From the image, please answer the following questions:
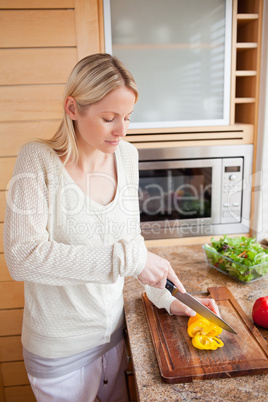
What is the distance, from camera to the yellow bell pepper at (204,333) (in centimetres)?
87

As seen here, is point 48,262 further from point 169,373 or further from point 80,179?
→ point 169,373

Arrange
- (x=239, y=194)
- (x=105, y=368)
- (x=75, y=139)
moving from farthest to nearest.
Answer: (x=239, y=194), (x=105, y=368), (x=75, y=139)

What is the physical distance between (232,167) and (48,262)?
3.12 ft

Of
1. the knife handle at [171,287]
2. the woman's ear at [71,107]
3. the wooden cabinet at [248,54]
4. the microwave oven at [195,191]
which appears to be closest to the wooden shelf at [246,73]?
the wooden cabinet at [248,54]

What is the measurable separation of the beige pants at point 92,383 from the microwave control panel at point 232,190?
699 mm

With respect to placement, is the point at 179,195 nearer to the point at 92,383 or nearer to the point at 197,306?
the point at 197,306

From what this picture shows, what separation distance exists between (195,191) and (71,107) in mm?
765

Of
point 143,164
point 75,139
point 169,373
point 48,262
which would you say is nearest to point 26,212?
point 48,262

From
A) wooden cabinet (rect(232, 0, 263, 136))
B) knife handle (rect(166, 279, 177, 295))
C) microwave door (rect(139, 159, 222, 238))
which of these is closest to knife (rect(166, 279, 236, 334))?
knife handle (rect(166, 279, 177, 295))


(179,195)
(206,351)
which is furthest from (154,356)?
(179,195)

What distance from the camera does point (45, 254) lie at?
826 millimetres

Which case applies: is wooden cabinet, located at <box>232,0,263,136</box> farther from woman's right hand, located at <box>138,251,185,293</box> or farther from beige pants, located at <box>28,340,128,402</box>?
beige pants, located at <box>28,340,128,402</box>

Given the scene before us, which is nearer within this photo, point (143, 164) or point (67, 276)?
point (67, 276)

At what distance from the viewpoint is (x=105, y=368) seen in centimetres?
115
